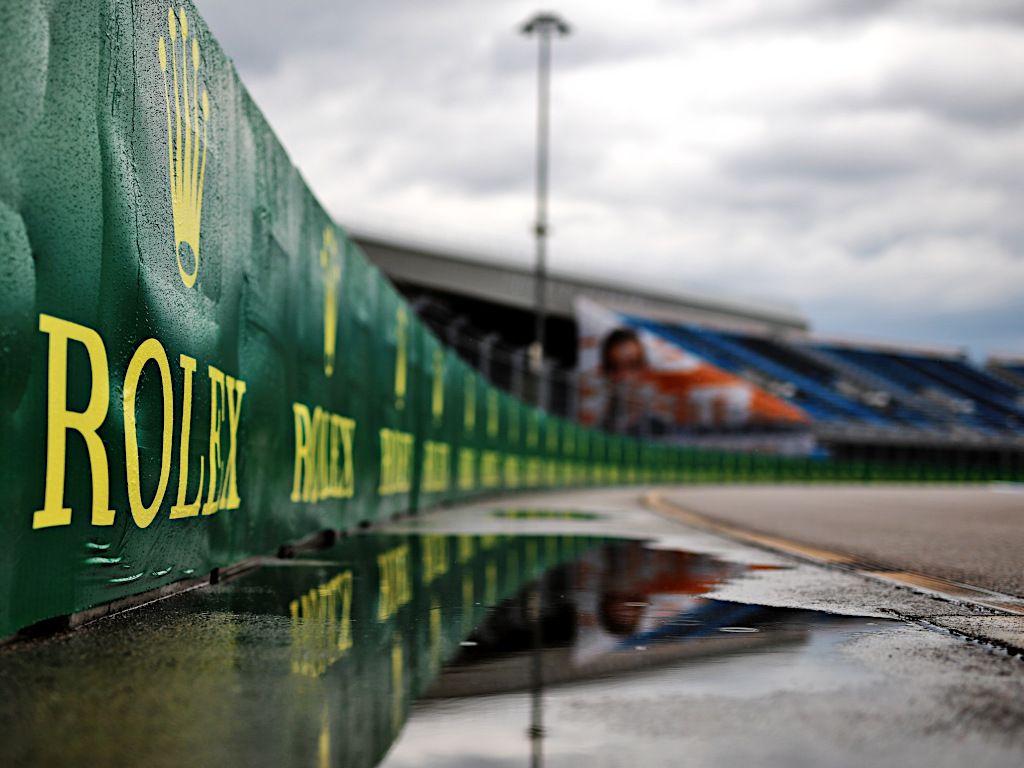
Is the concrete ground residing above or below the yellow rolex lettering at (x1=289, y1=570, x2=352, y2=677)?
below

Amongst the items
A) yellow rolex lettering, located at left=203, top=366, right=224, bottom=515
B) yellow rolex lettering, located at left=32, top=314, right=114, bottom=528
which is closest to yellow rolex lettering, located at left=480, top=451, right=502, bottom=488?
yellow rolex lettering, located at left=203, top=366, right=224, bottom=515

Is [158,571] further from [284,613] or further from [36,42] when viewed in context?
[36,42]

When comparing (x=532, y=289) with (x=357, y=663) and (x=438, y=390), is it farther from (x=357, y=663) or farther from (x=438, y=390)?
(x=357, y=663)

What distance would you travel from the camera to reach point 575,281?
6581cm

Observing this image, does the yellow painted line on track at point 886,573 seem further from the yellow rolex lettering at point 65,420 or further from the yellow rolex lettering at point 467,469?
the yellow rolex lettering at point 467,469

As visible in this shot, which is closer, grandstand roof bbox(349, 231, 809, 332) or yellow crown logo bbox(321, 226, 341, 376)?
yellow crown logo bbox(321, 226, 341, 376)

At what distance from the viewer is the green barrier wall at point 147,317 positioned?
3834 millimetres

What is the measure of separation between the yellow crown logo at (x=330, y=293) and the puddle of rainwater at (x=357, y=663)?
120 inches

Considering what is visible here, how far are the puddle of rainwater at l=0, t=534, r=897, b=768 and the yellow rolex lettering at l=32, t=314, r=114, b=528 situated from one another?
446mm

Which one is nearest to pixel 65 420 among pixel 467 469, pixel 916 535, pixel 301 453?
pixel 301 453

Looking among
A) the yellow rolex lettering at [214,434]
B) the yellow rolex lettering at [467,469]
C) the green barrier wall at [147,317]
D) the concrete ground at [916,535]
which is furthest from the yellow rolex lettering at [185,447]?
the yellow rolex lettering at [467,469]

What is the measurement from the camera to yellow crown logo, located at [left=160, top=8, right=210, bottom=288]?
17.5 feet

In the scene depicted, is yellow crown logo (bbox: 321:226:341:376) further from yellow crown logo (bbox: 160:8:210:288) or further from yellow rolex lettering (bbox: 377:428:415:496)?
yellow crown logo (bbox: 160:8:210:288)

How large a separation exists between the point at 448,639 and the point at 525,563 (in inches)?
139
